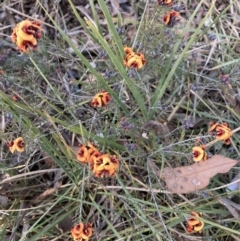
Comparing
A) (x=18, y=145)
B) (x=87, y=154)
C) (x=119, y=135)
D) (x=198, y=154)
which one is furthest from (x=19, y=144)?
(x=198, y=154)

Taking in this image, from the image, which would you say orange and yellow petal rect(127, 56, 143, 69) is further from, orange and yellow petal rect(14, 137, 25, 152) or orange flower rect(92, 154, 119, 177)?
orange and yellow petal rect(14, 137, 25, 152)

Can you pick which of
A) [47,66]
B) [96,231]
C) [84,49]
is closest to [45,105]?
[47,66]

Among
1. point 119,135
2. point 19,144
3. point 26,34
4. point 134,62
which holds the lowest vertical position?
point 119,135

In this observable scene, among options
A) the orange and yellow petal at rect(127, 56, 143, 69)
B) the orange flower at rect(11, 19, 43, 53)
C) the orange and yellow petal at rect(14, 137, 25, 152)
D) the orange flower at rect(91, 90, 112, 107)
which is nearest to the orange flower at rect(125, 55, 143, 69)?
the orange and yellow petal at rect(127, 56, 143, 69)

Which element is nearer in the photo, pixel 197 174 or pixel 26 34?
pixel 26 34

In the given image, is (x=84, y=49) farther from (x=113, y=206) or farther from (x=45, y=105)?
(x=113, y=206)

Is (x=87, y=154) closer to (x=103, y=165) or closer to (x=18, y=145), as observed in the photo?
(x=103, y=165)

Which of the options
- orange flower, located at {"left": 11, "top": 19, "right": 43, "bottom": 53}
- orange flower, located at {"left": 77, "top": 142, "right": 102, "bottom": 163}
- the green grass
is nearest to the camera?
orange flower, located at {"left": 11, "top": 19, "right": 43, "bottom": 53}
